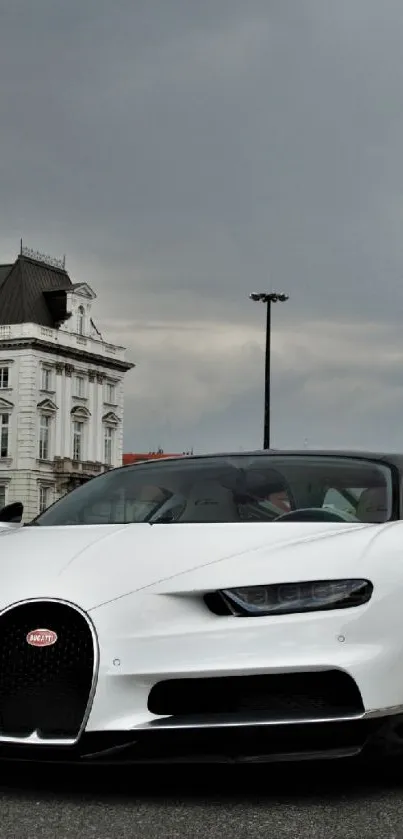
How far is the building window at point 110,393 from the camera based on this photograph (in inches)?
3812

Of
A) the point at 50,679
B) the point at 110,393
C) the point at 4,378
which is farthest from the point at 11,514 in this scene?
the point at 110,393

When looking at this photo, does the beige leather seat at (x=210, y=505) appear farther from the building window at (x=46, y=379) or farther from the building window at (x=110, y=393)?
the building window at (x=110, y=393)

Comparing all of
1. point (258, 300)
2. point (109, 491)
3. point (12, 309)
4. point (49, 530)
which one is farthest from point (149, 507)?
point (12, 309)

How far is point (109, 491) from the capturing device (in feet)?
19.5

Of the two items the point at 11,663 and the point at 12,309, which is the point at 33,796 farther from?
the point at 12,309

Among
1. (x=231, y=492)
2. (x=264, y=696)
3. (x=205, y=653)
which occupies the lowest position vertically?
(x=264, y=696)

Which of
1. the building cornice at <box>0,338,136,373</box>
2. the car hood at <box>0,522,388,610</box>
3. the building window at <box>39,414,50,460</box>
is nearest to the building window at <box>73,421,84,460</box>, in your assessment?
the building window at <box>39,414,50,460</box>

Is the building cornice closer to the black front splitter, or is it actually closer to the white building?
the white building

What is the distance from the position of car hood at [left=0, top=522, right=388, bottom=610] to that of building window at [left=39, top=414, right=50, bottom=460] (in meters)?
85.0

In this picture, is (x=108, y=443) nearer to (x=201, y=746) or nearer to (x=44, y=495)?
(x=44, y=495)

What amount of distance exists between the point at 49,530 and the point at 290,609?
123 cm

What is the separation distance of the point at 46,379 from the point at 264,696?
86.4m

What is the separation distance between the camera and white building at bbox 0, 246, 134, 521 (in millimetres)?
87938

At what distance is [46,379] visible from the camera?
90000 mm
